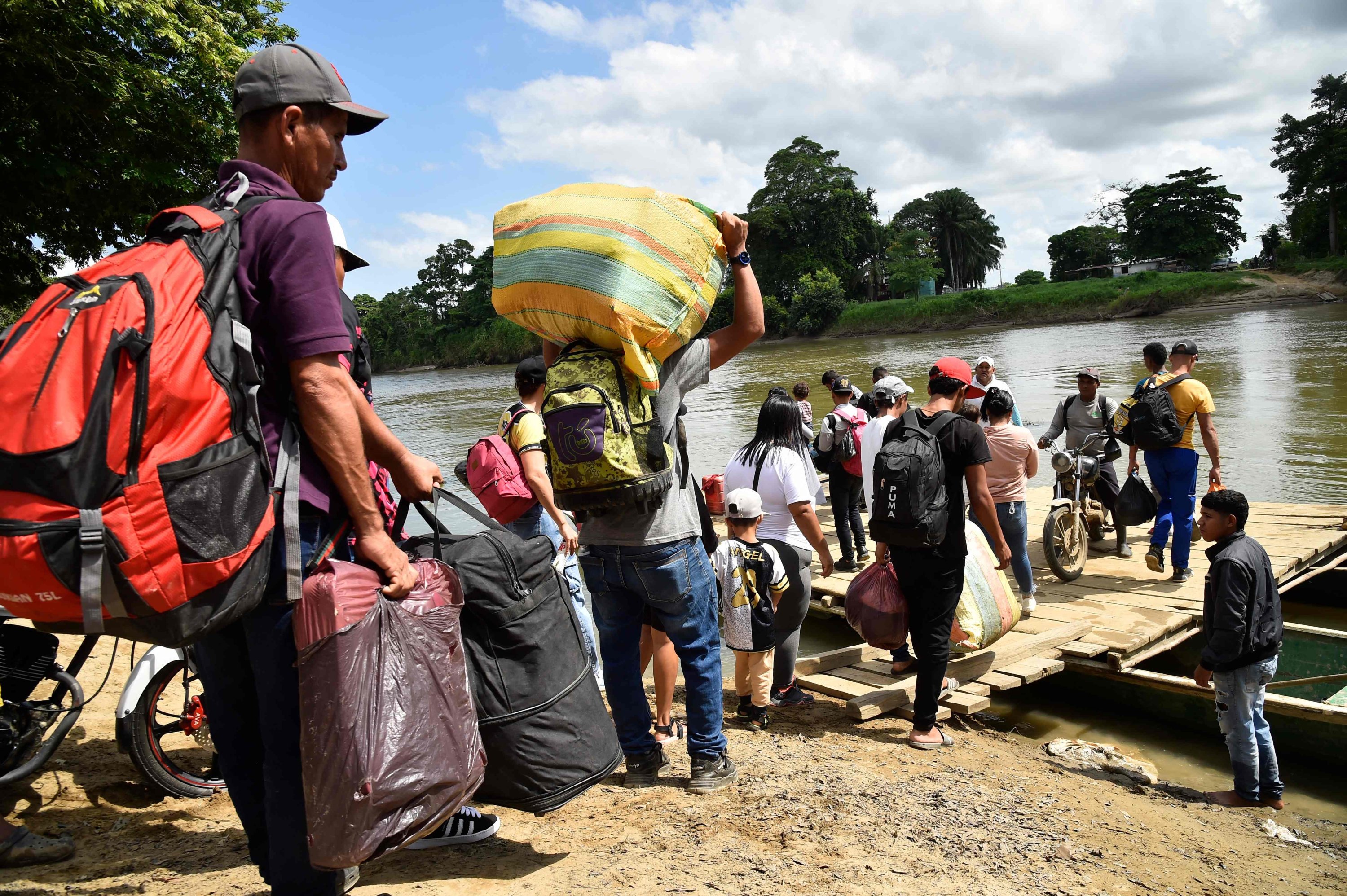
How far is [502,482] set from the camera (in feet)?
14.7

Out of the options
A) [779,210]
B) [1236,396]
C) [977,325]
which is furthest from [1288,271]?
[1236,396]

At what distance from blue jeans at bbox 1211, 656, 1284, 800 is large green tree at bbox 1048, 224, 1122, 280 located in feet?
276

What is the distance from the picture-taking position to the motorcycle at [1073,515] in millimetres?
7086

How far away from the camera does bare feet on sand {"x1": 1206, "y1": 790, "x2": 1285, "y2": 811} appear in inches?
169

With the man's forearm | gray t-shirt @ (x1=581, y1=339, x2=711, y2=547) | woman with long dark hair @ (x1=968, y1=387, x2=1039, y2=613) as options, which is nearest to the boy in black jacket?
woman with long dark hair @ (x1=968, y1=387, x2=1039, y2=613)

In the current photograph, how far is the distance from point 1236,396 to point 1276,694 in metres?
19.4

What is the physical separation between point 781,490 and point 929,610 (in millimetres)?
971

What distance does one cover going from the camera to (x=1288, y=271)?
5269cm

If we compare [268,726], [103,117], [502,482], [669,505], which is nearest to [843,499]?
[502,482]

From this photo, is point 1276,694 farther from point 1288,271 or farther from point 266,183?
point 1288,271

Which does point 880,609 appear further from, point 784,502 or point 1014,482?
point 1014,482

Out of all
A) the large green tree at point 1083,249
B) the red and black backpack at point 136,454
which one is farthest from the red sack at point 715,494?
the large green tree at point 1083,249

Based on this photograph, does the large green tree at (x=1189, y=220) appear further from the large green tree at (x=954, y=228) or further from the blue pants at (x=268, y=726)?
the blue pants at (x=268, y=726)

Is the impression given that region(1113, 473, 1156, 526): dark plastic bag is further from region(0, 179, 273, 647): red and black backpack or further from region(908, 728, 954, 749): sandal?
region(0, 179, 273, 647): red and black backpack
